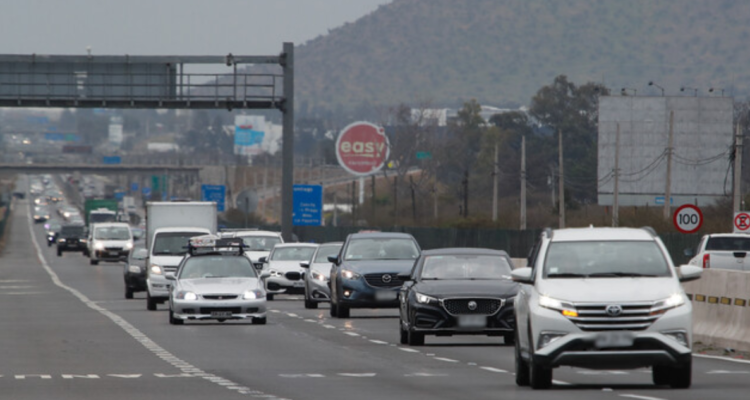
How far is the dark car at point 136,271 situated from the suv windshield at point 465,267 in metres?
17.8

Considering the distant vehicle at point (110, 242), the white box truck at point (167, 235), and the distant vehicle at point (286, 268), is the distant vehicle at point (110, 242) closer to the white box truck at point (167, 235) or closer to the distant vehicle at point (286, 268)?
the white box truck at point (167, 235)

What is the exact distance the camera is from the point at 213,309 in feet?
97.7

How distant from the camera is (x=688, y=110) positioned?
7875 centimetres

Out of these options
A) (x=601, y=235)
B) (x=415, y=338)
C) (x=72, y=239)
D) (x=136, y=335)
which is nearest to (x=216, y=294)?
(x=136, y=335)

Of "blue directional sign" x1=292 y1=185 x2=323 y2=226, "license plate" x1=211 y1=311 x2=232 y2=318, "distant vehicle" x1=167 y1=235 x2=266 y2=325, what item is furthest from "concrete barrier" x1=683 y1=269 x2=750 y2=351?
"blue directional sign" x1=292 y1=185 x2=323 y2=226

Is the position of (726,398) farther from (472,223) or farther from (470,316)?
(472,223)

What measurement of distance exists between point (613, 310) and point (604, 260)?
3.83 feet

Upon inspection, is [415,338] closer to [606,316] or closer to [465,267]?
[465,267]

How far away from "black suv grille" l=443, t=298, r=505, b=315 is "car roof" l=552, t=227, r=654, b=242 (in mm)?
5986

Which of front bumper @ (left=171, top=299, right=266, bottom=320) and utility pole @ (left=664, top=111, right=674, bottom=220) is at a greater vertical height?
utility pole @ (left=664, top=111, right=674, bottom=220)

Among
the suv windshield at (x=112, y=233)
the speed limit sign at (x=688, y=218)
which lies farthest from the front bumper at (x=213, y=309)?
the suv windshield at (x=112, y=233)

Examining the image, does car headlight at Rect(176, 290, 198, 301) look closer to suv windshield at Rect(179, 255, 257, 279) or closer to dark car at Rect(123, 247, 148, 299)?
suv windshield at Rect(179, 255, 257, 279)

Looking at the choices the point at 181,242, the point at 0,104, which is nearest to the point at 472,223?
the point at 0,104

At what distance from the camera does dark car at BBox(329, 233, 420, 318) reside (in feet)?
104
